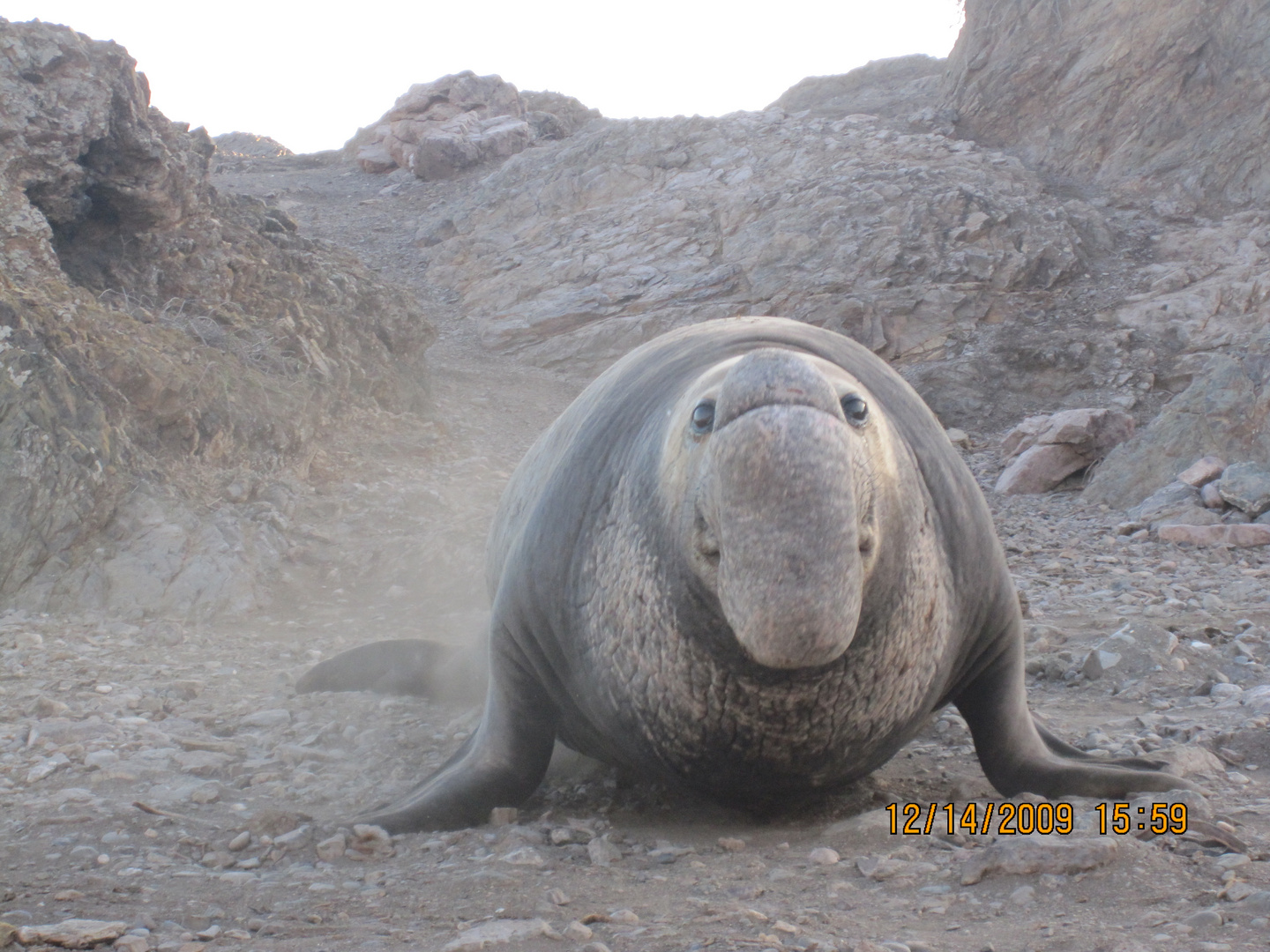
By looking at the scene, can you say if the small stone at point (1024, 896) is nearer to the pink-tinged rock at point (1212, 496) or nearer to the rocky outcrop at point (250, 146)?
the pink-tinged rock at point (1212, 496)

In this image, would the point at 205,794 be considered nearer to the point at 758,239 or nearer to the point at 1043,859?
the point at 1043,859

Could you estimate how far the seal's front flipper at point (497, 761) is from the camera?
3.13 meters

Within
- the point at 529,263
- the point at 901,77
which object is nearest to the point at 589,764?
the point at 529,263

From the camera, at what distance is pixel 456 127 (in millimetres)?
24594

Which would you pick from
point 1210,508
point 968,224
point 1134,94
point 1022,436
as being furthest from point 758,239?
point 1210,508

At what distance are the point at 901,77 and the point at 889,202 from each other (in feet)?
31.9

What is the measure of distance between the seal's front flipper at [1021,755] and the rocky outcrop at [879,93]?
685 inches

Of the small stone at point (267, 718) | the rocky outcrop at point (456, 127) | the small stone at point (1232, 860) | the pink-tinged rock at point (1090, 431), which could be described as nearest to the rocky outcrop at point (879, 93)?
the rocky outcrop at point (456, 127)

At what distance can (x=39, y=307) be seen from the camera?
6.49m

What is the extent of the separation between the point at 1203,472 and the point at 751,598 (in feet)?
23.9

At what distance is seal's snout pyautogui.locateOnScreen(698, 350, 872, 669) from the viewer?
6.30ft

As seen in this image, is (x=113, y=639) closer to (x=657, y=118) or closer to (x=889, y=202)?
(x=889, y=202)

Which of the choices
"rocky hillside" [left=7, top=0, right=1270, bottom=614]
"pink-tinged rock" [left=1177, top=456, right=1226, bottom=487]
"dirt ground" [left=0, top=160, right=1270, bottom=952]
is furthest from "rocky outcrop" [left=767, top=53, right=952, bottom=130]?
"dirt ground" [left=0, top=160, right=1270, bottom=952]

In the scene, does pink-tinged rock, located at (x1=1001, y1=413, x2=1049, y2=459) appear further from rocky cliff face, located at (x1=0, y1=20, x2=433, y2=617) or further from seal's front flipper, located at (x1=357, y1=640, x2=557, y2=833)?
seal's front flipper, located at (x1=357, y1=640, x2=557, y2=833)
